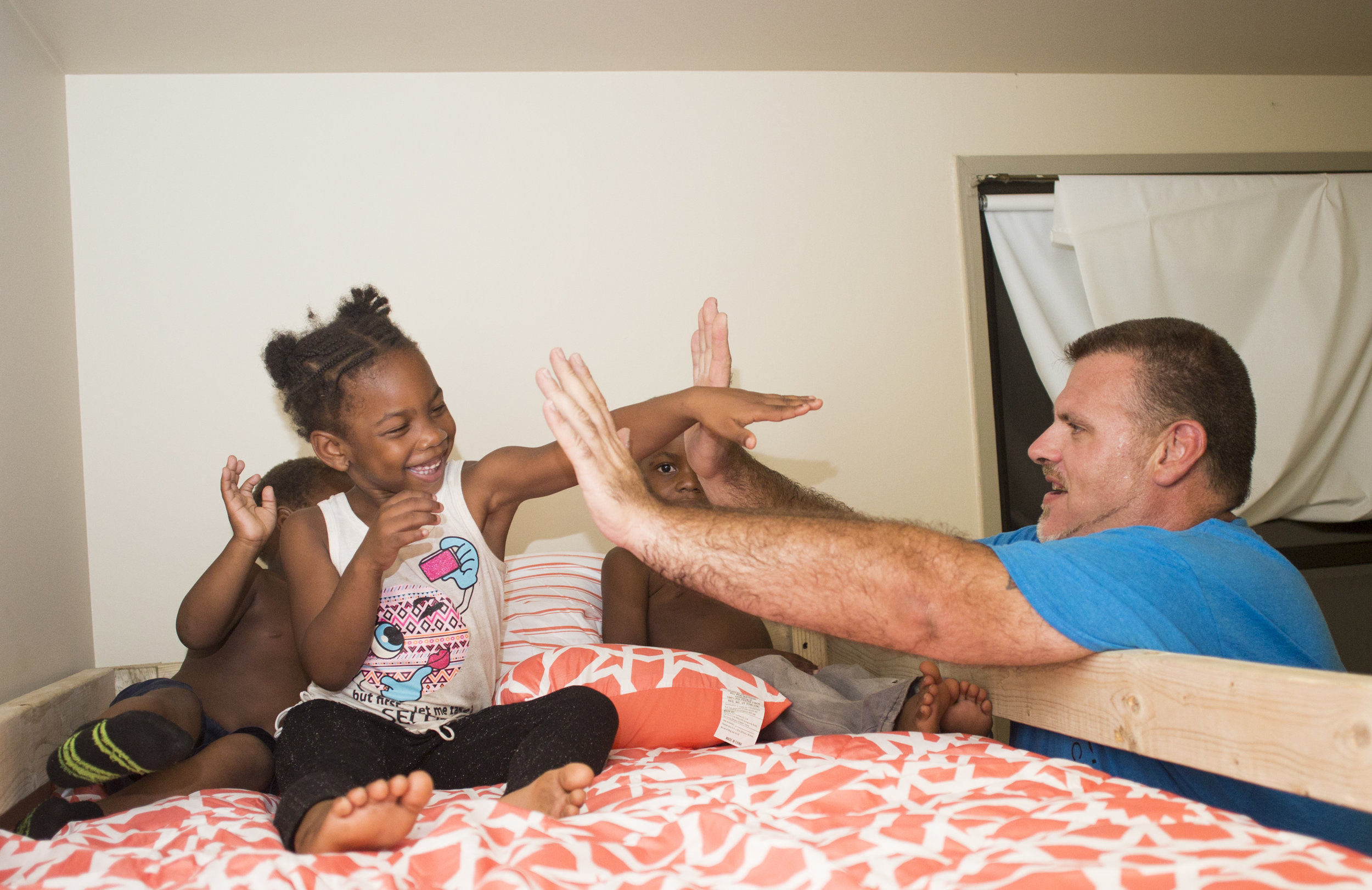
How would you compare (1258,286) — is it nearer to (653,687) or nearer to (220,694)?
(653,687)

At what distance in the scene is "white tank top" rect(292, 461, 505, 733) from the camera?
1597 mm

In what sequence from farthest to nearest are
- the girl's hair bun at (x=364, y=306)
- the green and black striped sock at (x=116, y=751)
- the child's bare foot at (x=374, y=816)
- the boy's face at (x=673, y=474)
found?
1. the boy's face at (x=673, y=474)
2. the girl's hair bun at (x=364, y=306)
3. the green and black striped sock at (x=116, y=751)
4. the child's bare foot at (x=374, y=816)

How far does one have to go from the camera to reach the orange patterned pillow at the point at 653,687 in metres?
1.57

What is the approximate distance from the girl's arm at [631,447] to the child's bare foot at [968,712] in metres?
0.59

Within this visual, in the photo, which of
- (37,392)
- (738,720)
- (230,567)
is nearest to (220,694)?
(230,567)

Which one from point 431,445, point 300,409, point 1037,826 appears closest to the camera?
point 1037,826

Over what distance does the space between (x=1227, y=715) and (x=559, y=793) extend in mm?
755

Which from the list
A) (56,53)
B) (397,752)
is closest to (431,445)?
(397,752)

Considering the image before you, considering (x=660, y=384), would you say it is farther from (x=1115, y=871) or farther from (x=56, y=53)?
(x=1115, y=871)

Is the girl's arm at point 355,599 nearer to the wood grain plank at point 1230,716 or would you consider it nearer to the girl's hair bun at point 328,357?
the girl's hair bun at point 328,357

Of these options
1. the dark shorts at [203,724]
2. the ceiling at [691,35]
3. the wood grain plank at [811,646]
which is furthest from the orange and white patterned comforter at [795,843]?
the ceiling at [691,35]

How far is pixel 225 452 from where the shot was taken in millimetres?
2328

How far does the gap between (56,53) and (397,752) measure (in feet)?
6.37

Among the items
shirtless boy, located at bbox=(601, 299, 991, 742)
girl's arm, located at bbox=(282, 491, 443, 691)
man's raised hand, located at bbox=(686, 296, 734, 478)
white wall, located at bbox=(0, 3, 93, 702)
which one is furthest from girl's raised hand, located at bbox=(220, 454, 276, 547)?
man's raised hand, located at bbox=(686, 296, 734, 478)
